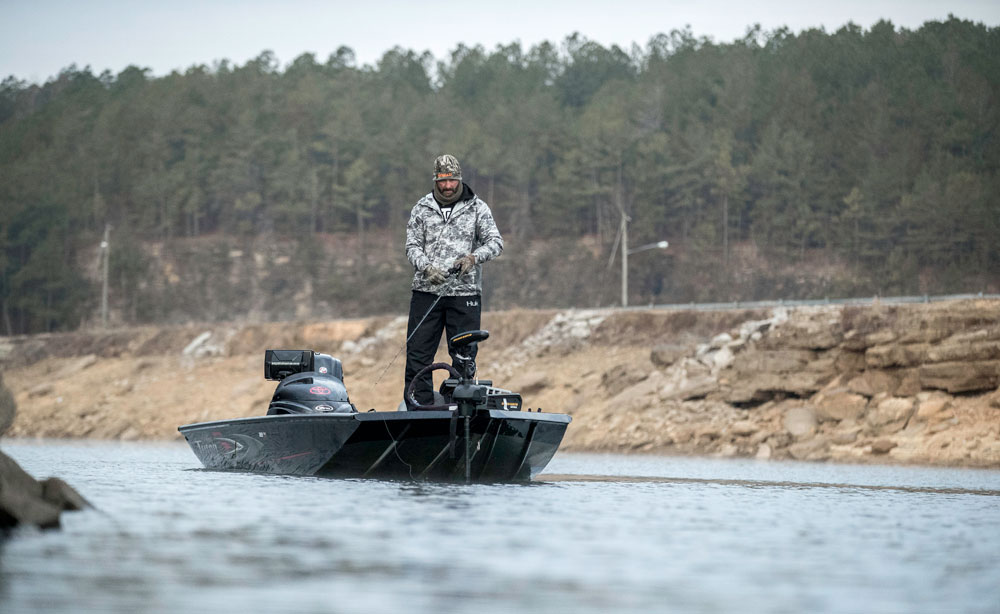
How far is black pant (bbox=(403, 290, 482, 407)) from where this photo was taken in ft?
37.6

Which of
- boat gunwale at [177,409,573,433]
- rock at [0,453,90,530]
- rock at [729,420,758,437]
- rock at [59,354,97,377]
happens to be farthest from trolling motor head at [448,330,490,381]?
rock at [59,354,97,377]

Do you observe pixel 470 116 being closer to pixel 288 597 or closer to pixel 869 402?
pixel 869 402

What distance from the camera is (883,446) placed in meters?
26.8

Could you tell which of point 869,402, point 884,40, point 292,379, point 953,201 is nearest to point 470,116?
point 884,40

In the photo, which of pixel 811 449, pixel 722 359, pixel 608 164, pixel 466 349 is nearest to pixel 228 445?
pixel 466 349

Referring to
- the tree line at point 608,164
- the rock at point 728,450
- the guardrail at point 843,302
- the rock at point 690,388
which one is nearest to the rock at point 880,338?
the rock at point 690,388

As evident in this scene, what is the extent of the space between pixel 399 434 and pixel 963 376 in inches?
819

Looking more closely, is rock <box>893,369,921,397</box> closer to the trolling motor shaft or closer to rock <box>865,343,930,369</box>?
rock <box>865,343,930,369</box>

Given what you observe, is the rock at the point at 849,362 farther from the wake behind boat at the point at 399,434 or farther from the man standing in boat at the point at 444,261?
the man standing in boat at the point at 444,261

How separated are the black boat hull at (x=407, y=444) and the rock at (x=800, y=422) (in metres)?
17.9

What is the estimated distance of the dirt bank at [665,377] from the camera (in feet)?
92.4

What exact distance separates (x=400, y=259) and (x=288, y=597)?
78471mm

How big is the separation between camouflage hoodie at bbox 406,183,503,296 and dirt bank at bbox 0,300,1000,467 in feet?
52.4

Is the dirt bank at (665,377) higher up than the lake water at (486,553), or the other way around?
the lake water at (486,553)
